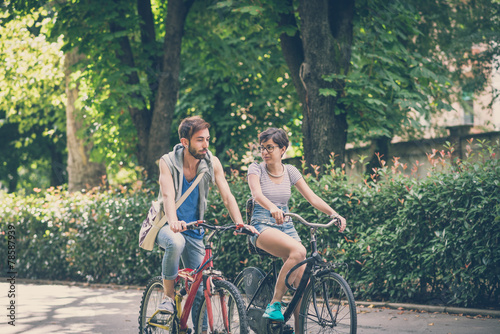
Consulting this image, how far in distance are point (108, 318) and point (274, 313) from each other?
3.63m

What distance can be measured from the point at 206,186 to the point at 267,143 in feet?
2.32

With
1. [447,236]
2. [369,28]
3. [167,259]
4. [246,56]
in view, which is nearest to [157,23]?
[246,56]

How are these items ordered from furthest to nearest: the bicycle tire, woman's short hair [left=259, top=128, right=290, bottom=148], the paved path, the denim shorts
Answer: the paved path
woman's short hair [left=259, top=128, right=290, bottom=148]
the denim shorts
the bicycle tire

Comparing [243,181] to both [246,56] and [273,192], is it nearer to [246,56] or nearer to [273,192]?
[273,192]

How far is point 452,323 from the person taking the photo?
7102 mm

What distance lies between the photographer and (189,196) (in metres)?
5.54

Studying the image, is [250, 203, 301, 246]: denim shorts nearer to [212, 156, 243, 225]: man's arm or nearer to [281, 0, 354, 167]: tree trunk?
[212, 156, 243, 225]: man's arm

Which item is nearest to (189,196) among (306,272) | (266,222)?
(266,222)

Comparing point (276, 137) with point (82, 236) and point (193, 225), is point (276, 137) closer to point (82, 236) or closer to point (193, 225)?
point (193, 225)

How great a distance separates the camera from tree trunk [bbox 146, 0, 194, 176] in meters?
13.9

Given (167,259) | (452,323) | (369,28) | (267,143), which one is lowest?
(452,323)

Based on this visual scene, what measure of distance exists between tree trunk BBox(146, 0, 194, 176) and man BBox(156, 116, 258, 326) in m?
8.36

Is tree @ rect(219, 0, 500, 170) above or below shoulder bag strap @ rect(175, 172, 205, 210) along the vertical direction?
above

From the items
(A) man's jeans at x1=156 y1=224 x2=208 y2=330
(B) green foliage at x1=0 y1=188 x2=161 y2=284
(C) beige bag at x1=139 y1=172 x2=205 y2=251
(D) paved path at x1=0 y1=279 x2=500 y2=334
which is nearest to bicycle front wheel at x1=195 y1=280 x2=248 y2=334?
(A) man's jeans at x1=156 y1=224 x2=208 y2=330
